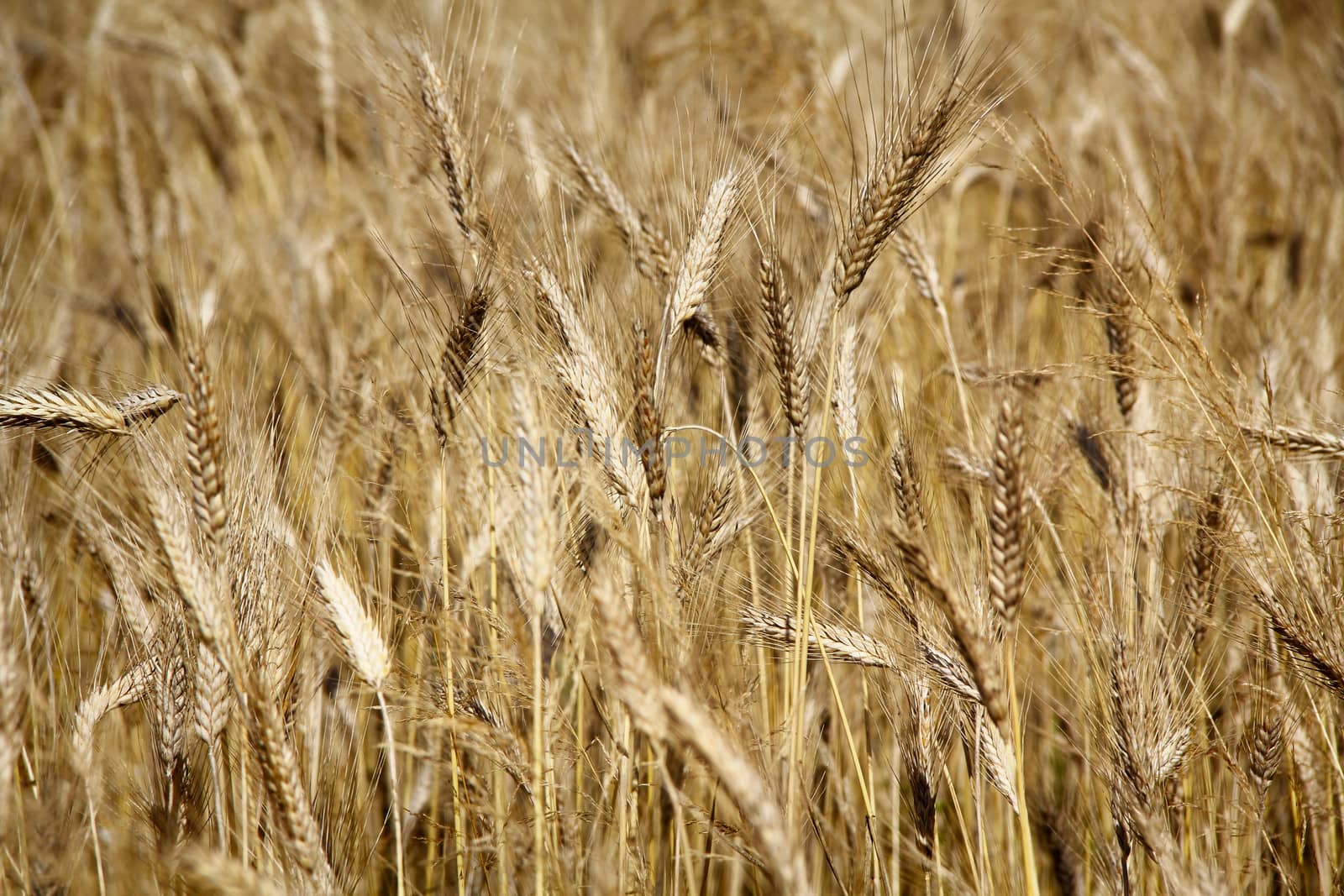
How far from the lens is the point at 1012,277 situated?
212cm

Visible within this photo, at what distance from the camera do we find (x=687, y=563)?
128 centimetres

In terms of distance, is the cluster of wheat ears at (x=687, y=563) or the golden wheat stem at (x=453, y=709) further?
the golden wheat stem at (x=453, y=709)

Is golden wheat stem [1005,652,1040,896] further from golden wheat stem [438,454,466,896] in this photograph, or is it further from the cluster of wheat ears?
golden wheat stem [438,454,466,896]

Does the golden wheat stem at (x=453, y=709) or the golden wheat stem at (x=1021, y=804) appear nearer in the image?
the golden wheat stem at (x=1021, y=804)

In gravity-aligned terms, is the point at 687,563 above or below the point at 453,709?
above

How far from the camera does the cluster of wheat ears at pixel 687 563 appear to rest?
112 cm

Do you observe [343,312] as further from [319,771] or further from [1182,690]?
[1182,690]

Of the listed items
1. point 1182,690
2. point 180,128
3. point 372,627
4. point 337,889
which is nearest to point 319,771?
point 337,889

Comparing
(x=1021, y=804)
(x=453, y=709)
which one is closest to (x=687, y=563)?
(x=453, y=709)

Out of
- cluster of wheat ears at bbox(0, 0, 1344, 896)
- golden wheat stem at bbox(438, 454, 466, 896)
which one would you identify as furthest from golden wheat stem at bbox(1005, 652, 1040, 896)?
golden wheat stem at bbox(438, 454, 466, 896)

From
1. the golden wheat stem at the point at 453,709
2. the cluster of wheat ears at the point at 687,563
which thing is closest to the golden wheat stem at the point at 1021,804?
the cluster of wheat ears at the point at 687,563

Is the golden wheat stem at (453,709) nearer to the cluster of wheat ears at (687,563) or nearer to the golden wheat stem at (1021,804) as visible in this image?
the cluster of wheat ears at (687,563)

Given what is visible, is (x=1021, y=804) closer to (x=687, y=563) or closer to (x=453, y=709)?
(x=687, y=563)

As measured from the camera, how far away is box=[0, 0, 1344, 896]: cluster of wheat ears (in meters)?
1.12
